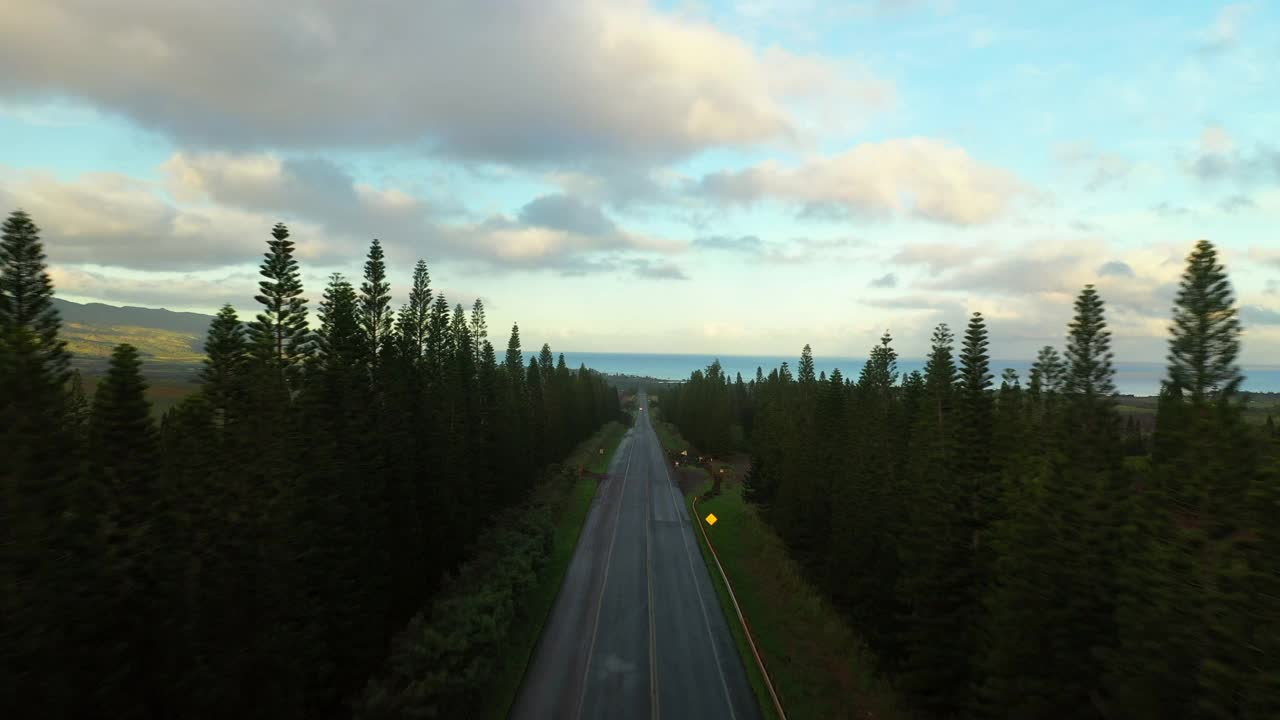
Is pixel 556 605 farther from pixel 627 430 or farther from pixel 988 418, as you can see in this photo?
pixel 627 430

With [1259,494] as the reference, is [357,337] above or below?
above

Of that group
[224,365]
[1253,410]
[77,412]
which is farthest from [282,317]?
[1253,410]

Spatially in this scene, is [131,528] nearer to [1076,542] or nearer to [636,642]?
[636,642]

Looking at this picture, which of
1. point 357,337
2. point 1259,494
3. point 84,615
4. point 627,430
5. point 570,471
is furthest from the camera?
point 627,430

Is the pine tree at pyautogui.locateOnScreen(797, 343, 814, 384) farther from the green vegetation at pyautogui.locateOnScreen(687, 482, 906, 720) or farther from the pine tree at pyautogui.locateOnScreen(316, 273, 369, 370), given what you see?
the pine tree at pyautogui.locateOnScreen(316, 273, 369, 370)

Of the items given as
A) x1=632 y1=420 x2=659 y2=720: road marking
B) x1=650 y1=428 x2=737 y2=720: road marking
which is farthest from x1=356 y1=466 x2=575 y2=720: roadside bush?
x1=650 y1=428 x2=737 y2=720: road marking

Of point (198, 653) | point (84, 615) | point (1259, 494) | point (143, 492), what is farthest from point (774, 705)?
point (143, 492)

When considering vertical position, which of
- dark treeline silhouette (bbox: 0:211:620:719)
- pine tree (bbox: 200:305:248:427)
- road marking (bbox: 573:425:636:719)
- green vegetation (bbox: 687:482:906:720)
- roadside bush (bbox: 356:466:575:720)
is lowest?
road marking (bbox: 573:425:636:719)
